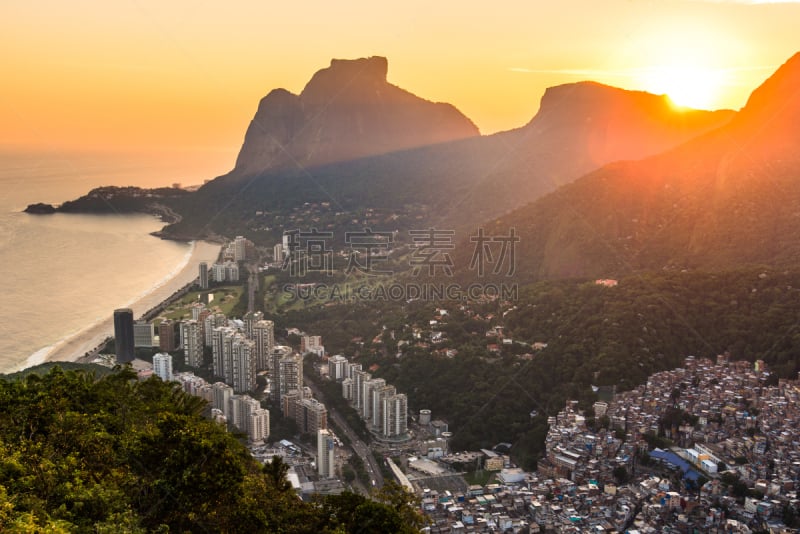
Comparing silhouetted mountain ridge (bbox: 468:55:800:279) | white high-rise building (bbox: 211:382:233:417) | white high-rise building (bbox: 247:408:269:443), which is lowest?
white high-rise building (bbox: 247:408:269:443)

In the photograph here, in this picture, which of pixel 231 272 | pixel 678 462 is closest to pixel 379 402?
pixel 678 462

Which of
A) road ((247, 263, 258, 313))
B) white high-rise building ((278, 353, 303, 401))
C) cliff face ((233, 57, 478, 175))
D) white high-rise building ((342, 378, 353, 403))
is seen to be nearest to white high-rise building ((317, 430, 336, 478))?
white high-rise building ((278, 353, 303, 401))

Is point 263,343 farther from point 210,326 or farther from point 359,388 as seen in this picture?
point 359,388

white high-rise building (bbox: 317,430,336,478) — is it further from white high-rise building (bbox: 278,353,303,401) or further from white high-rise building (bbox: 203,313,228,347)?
white high-rise building (bbox: 203,313,228,347)

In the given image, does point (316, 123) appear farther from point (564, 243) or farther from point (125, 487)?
point (125, 487)

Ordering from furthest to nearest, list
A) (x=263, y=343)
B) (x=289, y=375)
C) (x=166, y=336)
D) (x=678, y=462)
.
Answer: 1. (x=166, y=336)
2. (x=263, y=343)
3. (x=289, y=375)
4. (x=678, y=462)

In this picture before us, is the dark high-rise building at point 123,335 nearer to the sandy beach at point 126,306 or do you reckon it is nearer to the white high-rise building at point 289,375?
the sandy beach at point 126,306

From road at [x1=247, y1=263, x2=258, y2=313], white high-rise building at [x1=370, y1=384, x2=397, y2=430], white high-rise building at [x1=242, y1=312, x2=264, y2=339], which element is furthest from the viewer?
road at [x1=247, y1=263, x2=258, y2=313]

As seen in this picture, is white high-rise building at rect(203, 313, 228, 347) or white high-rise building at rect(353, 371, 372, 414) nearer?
white high-rise building at rect(353, 371, 372, 414)
